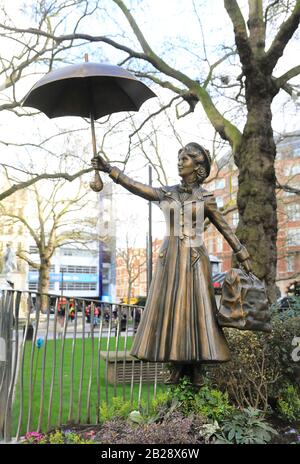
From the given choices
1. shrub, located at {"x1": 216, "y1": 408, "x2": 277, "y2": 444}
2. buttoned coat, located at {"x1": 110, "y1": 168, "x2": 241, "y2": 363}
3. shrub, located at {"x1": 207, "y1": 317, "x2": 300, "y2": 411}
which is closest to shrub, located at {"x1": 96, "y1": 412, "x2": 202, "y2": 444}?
shrub, located at {"x1": 216, "y1": 408, "x2": 277, "y2": 444}

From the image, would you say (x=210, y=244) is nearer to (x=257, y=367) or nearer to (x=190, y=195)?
(x=257, y=367)

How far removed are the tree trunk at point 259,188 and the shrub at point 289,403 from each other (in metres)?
3.12

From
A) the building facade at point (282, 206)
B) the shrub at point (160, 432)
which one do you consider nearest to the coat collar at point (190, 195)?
the shrub at point (160, 432)

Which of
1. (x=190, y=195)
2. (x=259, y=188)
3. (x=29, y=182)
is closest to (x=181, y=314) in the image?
(x=190, y=195)

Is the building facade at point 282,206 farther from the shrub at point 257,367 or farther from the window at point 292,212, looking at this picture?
the shrub at point 257,367

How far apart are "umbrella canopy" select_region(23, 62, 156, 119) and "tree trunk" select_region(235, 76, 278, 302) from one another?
515cm

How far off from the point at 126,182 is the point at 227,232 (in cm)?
111

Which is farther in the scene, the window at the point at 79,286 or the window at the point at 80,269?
the window at the point at 80,269

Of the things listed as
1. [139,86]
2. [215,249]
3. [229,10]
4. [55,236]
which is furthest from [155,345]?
[215,249]

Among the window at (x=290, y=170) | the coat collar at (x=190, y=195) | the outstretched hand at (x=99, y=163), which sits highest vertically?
the window at (x=290, y=170)

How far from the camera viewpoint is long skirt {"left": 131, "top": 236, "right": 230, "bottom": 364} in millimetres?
3793

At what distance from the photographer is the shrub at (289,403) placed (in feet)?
17.9

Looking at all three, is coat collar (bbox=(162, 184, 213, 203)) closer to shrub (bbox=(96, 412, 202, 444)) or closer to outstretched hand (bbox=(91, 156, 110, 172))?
outstretched hand (bbox=(91, 156, 110, 172))

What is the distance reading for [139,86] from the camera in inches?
165
